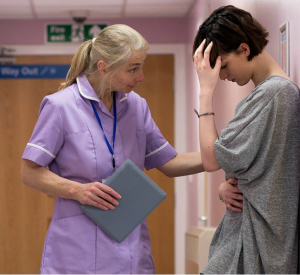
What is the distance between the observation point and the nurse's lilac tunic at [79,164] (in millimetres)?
1761

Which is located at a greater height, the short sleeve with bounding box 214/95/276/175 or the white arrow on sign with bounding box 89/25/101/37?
the white arrow on sign with bounding box 89/25/101/37

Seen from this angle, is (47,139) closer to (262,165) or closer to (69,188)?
(69,188)

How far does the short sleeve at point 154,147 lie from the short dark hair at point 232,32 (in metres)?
0.58

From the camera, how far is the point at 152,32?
4289 millimetres

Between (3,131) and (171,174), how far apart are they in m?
2.55

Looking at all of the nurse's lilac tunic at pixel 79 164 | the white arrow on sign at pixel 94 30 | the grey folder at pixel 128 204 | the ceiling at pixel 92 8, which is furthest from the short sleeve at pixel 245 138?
the white arrow on sign at pixel 94 30

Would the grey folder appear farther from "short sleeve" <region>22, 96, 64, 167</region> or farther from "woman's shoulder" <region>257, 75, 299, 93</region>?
"woman's shoulder" <region>257, 75, 299, 93</region>

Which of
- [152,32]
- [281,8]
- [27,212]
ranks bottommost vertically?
[27,212]

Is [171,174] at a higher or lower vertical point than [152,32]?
lower

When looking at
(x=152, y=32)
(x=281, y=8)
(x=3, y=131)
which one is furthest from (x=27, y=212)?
(x=281, y=8)

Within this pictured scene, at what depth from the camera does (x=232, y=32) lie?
1.39 metres

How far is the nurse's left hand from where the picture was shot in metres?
1.43

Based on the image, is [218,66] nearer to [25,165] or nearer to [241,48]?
[241,48]

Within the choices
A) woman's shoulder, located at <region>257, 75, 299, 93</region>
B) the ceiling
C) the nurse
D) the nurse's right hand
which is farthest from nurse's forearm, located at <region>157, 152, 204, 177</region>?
the ceiling
